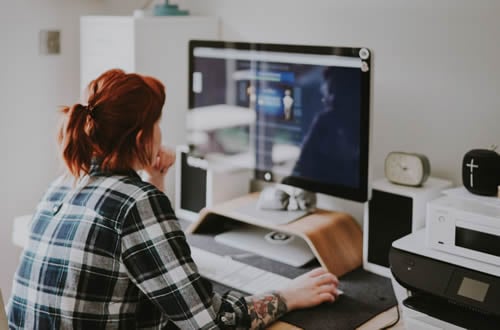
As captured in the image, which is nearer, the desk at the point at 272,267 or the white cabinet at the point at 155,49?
the desk at the point at 272,267

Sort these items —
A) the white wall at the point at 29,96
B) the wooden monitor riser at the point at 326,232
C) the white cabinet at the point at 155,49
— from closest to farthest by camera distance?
the wooden monitor riser at the point at 326,232 → the white cabinet at the point at 155,49 → the white wall at the point at 29,96

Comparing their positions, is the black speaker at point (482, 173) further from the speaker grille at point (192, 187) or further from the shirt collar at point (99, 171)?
the speaker grille at point (192, 187)

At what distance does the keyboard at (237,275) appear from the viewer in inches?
72.9

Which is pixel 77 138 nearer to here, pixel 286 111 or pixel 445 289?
pixel 286 111

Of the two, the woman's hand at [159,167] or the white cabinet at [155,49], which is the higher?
the white cabinet at [155,49]

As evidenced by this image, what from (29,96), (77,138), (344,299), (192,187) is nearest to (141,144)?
(77,138)

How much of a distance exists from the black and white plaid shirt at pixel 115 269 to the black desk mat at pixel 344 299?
0.19m

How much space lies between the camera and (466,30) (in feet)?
6.26

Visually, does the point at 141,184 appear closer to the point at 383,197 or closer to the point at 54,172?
the point at 383,197

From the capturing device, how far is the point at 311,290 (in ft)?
5.72

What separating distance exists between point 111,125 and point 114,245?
0.26 m

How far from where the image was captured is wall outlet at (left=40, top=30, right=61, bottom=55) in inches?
105

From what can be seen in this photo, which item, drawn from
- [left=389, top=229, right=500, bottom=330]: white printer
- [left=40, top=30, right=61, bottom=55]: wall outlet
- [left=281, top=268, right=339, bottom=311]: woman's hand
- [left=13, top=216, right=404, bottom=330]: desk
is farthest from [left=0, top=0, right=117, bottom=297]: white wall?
[left=389, top=229, right=500, bottom=330]: white printer

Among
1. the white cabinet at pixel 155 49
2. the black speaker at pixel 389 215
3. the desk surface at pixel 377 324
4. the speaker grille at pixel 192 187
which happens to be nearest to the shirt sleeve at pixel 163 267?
the desk surface at pixel 377 324
